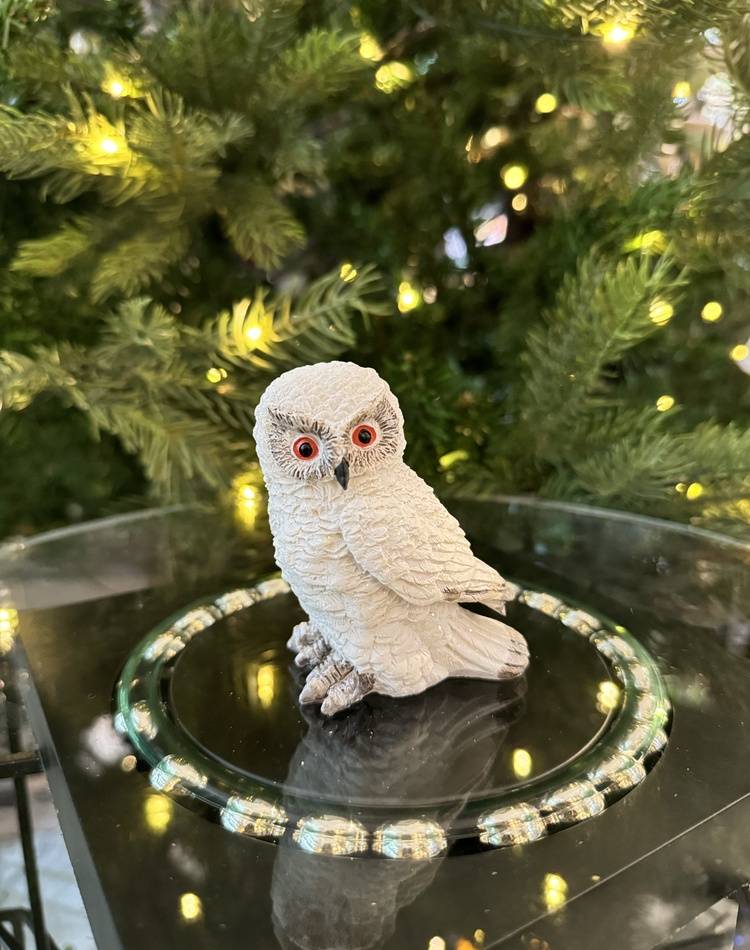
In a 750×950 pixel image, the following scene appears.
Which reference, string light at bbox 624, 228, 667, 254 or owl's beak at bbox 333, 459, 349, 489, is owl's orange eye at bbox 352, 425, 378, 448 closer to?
Result: owl's beak at bbox 333, 459, 349, 489

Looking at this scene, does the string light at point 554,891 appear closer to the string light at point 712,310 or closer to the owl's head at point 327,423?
the owl's head at point 327,423

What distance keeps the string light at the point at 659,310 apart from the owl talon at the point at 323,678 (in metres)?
0.36

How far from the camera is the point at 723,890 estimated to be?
1.43 ft

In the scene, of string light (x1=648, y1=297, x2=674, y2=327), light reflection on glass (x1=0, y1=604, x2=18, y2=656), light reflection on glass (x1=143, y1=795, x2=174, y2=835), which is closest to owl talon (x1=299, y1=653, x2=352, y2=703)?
light reflection on glass (x1=143, y1=795, x2=174, y2=835)

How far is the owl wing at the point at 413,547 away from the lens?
20.1 inches

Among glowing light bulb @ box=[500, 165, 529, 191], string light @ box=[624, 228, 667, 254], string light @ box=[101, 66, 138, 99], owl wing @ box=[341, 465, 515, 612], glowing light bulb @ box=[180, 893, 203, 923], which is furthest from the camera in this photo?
glowing light bulb @ box=[500, 165, 529, 191]

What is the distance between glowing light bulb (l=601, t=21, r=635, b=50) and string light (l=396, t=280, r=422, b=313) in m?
0.27

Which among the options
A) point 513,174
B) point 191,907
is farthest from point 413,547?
point 513,174

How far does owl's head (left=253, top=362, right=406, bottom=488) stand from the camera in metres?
0.48

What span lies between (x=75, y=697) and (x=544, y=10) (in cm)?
61

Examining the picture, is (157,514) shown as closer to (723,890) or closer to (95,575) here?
(95,575)

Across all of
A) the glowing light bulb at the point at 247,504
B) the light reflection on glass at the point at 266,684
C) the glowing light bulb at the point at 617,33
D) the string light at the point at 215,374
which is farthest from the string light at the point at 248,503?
the glowing light bulb at the point at 617,33

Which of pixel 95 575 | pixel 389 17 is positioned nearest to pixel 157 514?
pixel 95 575

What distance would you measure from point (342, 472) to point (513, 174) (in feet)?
1.57
